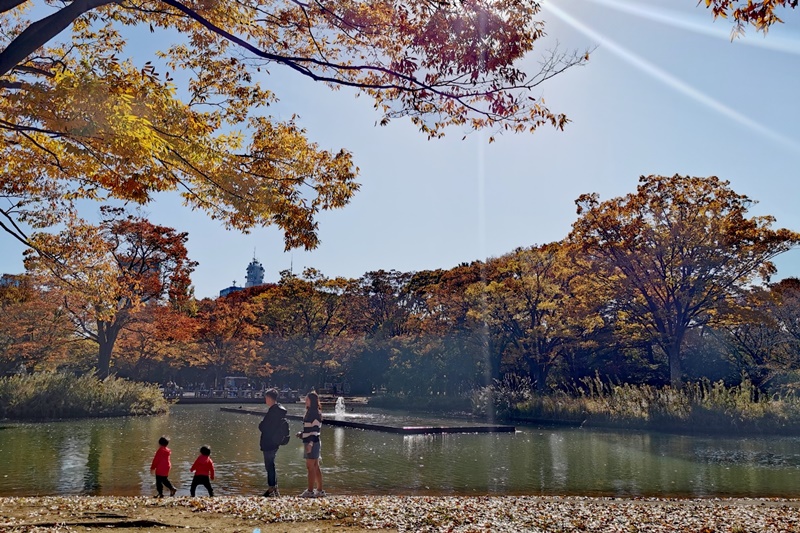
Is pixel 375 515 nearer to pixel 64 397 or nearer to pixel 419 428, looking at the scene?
pixel 419 428

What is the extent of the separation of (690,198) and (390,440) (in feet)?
73.8

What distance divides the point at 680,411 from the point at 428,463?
15.4 meters

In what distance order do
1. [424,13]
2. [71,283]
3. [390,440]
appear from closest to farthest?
[424,13], [71,283], [390,440]

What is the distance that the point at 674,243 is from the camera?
31172mm

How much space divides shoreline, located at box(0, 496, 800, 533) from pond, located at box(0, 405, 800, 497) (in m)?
2.49

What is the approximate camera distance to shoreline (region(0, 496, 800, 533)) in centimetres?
638

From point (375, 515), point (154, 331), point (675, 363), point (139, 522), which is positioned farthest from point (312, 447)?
point (154, 331)

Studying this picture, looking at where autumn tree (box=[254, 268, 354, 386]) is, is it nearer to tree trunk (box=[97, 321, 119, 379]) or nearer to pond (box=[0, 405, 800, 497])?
tree trunk (box=[97, 321, 119, 379])

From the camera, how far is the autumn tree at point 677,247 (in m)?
30.2

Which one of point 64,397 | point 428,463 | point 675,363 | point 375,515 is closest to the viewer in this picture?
point 375,515

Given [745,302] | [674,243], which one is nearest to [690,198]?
[674,243]

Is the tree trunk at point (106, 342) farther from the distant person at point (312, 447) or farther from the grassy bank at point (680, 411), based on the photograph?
the distant person at point (312, 447)

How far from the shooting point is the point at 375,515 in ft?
23.5

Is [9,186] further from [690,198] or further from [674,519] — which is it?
[690,198]
